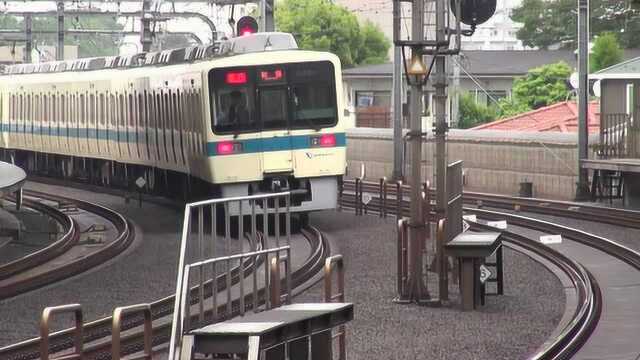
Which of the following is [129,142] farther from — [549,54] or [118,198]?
[549,54]

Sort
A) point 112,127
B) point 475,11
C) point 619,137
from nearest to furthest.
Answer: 1. point 475,11
2. point 619,137
3. point 112,127

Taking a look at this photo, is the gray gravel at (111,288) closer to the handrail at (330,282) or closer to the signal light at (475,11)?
the handrail at (330,282)

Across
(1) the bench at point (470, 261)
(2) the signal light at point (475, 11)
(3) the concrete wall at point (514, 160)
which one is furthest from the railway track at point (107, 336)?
(3) the concrete wall at point (514, 160)

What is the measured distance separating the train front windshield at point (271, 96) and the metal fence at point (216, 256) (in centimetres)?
1345

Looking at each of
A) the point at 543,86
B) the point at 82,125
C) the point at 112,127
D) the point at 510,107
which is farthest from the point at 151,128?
the point at 543,86

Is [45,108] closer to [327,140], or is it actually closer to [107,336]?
[327,140]

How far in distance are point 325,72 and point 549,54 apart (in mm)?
48976

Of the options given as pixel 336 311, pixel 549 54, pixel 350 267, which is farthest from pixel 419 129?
pixel 549 54

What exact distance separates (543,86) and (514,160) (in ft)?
95.9

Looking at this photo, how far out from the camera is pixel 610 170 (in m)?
29.0

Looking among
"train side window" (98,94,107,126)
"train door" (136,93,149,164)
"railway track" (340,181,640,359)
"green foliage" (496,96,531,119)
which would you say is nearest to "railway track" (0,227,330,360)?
"railway track" (340,181,640,359)

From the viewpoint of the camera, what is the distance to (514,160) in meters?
33.8

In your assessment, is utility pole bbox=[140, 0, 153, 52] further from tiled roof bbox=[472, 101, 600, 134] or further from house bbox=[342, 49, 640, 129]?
house bbox=[342, 49, 640, 129]

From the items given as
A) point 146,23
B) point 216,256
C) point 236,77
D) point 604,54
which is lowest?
point 216,256
